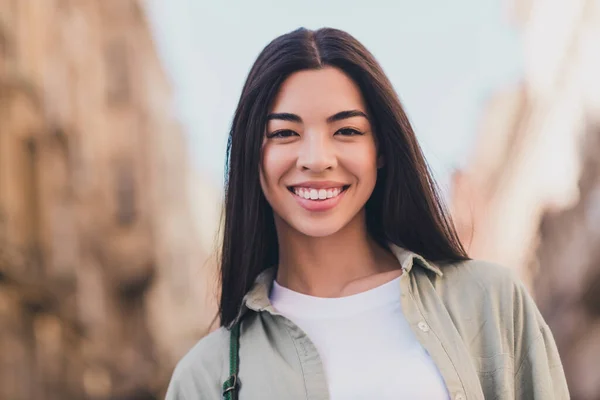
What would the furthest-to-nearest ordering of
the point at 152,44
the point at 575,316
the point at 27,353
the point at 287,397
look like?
1. the point at 152,44
2. the point at 575,316
3. the point at 27,353
4. the point at 287,397

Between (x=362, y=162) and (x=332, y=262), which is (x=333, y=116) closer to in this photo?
(x=362, y=162)

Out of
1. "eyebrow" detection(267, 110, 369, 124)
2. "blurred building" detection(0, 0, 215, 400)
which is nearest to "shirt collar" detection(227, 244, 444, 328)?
"eyebrow" detection(267, 110, 369, 124)

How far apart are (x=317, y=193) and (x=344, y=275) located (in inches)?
6.7

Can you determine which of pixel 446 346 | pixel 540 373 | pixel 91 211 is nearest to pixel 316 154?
pixel 446 346

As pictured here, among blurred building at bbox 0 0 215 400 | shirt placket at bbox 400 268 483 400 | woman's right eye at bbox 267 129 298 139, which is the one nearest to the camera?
shirt placket at bbox 400 268 483 400

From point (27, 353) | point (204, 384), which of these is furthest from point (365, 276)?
point (27, 353)

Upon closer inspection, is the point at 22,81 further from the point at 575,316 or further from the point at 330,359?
the point at 575,316

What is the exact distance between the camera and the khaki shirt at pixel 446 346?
3.31 feet

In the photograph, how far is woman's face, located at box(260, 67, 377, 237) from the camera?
1.05m

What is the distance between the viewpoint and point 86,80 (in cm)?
314

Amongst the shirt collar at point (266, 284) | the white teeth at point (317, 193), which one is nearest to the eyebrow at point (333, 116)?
the white teeth at point (317, 193)

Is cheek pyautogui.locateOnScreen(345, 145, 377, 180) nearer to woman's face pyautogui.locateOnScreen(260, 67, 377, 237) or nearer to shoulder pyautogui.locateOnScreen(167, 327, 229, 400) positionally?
woman's face pyautogui.locateOnScreen(260, 67, 377, 237)

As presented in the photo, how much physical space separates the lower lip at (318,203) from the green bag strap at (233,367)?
22 centimetres

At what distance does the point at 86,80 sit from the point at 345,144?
2342 millimetres
